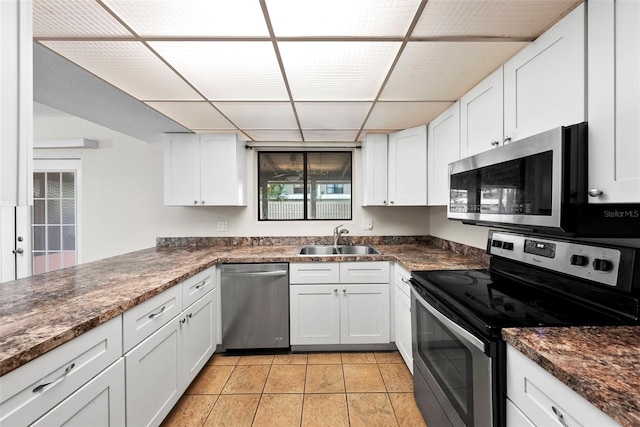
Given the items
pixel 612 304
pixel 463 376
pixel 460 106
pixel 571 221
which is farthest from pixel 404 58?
pixel 463 376

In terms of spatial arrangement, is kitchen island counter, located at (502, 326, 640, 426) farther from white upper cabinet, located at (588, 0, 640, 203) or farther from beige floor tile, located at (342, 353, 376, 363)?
beige floor tile, located at (342, 353, 376, 363)

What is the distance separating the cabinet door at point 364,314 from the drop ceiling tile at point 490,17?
76.1 inches

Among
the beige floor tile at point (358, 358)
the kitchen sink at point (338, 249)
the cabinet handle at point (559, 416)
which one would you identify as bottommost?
the beige floor tile at point (358, 358)

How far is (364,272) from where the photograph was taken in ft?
8.13

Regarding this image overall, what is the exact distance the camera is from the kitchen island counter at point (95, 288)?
3.00 feet

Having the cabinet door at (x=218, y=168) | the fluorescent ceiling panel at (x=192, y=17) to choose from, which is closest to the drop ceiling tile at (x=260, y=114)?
the cabinet door at (x=218, y=168)

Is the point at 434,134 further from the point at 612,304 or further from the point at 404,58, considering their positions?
the point at 612,304

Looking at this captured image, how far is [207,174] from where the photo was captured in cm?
282

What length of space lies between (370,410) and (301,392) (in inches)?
19.5

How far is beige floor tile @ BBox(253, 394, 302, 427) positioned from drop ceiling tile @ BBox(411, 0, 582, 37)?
225 cm

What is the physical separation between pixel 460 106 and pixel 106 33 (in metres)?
2.08

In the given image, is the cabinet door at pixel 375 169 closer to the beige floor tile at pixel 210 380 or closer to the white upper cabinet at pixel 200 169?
the white upper cabinet at pixel 200 169

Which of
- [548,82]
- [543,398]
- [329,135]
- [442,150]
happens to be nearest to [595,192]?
[548,82]

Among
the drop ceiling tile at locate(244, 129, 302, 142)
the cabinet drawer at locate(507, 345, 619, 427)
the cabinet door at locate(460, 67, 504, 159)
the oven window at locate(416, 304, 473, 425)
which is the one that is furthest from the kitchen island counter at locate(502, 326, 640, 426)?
the drop ceiling tile at locate(244, 129, 302, 142)
